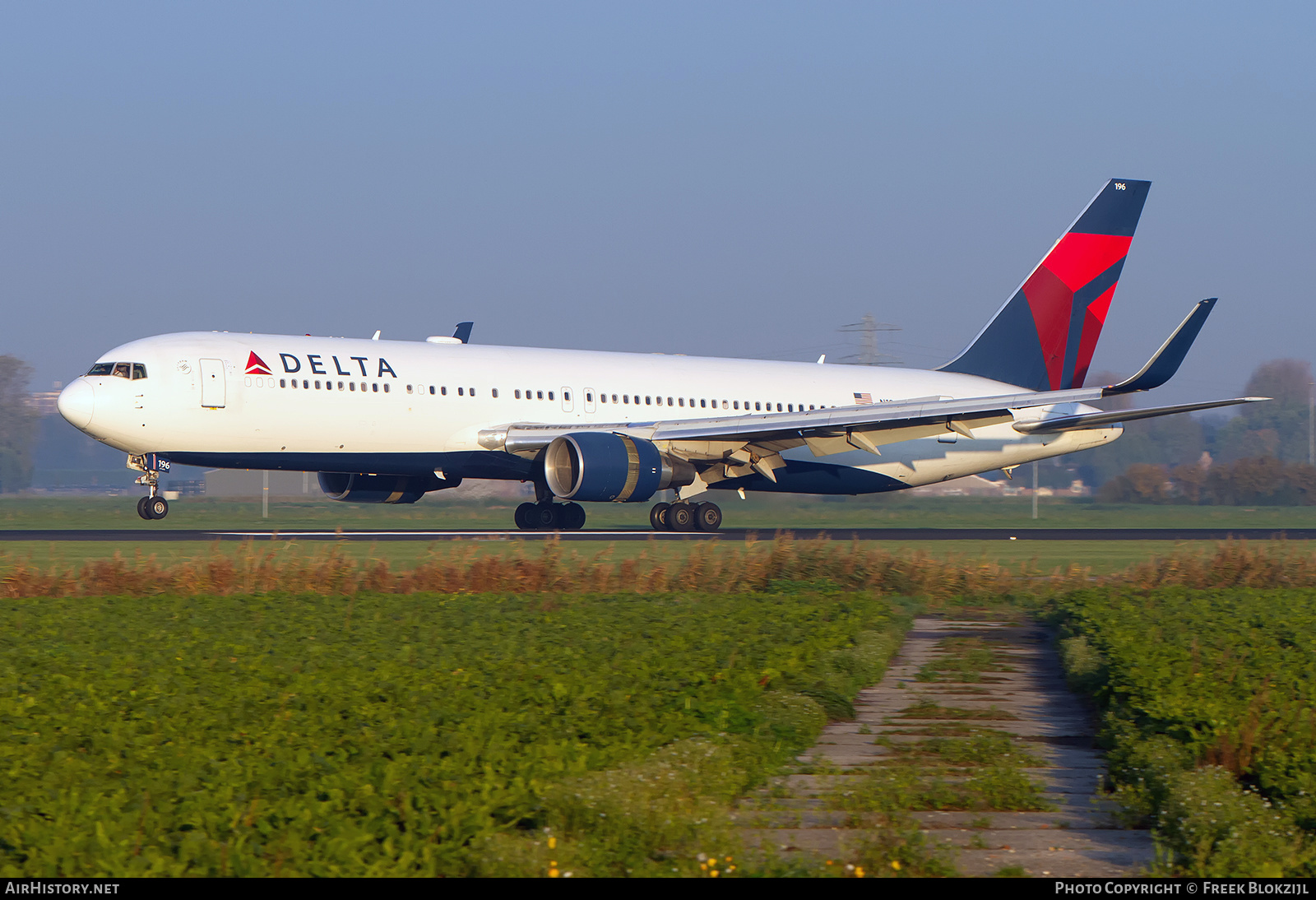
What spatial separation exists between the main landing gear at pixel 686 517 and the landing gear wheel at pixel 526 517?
2.83 meters

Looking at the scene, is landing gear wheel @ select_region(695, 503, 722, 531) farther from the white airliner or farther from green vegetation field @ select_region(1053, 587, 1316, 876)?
green vegetation field @ select_region(1053, 587, 1316, 876)

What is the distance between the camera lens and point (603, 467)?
26.2 meters

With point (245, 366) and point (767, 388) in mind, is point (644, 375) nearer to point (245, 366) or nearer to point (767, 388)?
point (767, 388)

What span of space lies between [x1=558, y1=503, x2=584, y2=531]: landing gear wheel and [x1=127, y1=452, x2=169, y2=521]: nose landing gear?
8.75 m

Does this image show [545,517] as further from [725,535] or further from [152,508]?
[152,508]

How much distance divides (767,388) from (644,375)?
134 inches

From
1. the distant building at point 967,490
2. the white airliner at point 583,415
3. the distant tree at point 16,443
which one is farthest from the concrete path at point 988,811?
the distant tree at point 16,443

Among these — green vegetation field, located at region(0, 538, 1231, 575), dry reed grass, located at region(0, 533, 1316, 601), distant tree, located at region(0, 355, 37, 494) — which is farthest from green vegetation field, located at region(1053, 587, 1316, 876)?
distant tree, located at region(0, 355, 37, 494)

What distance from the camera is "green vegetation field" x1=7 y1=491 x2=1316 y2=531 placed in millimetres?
35938

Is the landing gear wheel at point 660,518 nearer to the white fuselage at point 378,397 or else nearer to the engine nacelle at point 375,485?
the white fuselage at point 378,397

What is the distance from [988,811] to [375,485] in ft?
79.7
